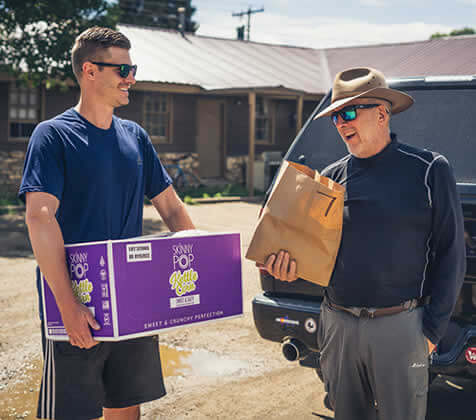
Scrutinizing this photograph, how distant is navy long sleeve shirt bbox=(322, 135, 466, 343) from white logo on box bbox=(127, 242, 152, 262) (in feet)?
2.70

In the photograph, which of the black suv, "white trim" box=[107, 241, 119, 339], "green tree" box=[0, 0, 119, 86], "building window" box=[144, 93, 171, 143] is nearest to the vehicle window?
the black suv

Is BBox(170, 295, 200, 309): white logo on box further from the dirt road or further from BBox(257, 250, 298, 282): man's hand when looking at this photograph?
the dirt road

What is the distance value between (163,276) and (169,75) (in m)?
16.5

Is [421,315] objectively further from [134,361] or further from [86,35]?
[86,35]

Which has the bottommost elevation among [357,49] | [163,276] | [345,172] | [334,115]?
[163,276]

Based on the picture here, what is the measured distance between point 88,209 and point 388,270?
1293mm

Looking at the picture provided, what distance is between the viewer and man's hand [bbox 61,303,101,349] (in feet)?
8.05

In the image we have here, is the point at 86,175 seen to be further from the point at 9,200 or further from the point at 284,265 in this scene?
the point at 9,200

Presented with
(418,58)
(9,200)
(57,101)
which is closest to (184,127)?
(57,101)

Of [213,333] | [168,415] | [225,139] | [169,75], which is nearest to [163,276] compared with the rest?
[168,415]

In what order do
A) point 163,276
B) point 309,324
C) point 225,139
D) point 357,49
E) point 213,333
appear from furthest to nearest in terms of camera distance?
point 357,49, point 225,139, point 213,333, point 309,324, point 163,276

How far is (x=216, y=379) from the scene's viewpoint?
15.1ft

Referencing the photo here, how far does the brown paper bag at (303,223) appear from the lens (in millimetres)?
2600

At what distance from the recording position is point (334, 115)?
283 cm
